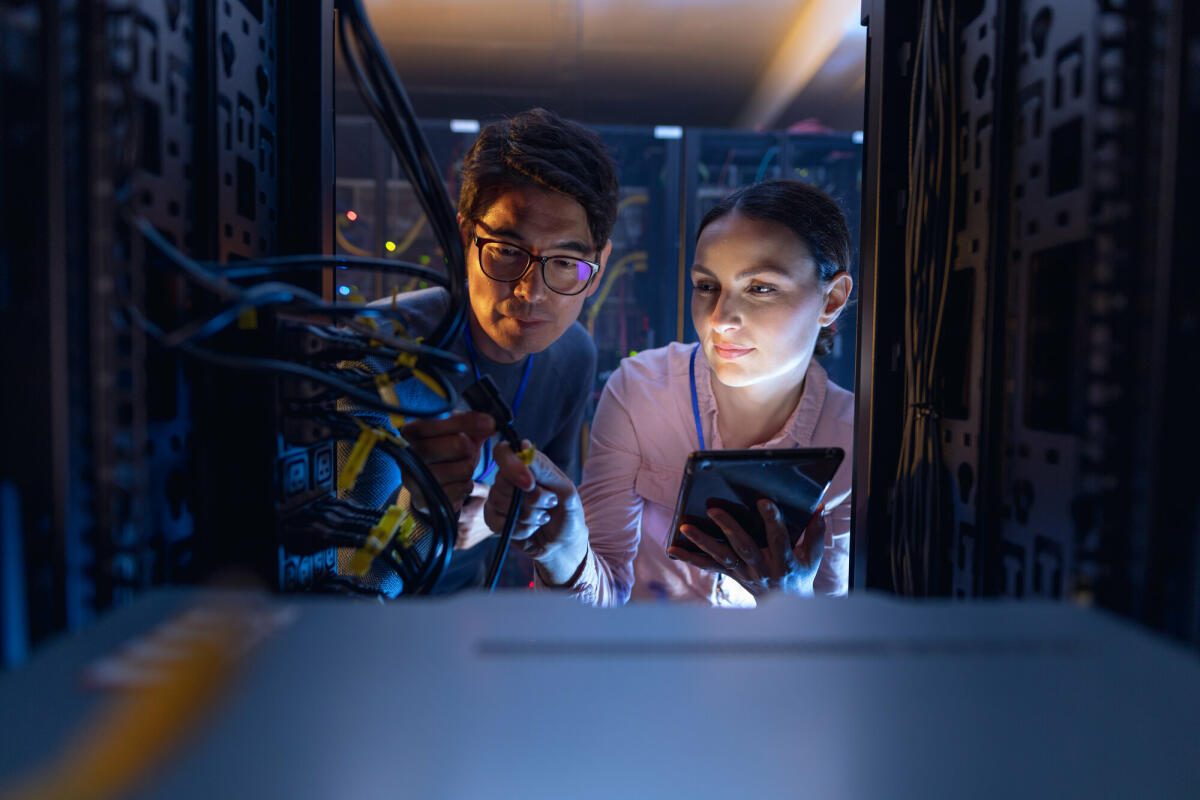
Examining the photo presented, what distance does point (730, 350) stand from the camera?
112 centimetres

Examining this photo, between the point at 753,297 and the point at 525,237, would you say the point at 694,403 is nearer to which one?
the point at 753,297

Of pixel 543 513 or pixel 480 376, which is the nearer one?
pixel 543 513

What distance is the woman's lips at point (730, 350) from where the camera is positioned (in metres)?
1.12

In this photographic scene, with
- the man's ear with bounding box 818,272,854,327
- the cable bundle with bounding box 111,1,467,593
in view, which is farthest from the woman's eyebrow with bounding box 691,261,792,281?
the cable bundle with bounding box 111,1,467,593

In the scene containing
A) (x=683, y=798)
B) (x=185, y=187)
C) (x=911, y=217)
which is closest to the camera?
(x=683, y=798)

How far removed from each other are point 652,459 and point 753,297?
0.34 metres

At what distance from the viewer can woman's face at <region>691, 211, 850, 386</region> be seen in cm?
108

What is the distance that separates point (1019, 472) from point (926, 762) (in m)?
0.30

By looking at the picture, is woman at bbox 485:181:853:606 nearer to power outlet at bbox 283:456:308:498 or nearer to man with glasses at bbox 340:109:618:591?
man with glasses at bbox 340:109:618:591

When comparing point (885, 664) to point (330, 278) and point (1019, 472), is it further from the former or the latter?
point (330, 278)

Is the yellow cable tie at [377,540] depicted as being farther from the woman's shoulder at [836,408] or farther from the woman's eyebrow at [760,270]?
the woman's shoulder at [836,408]

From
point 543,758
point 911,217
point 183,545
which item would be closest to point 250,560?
point 183,545

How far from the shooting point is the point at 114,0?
1.18ft

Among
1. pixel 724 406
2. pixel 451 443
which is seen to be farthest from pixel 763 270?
pixel 451 443
